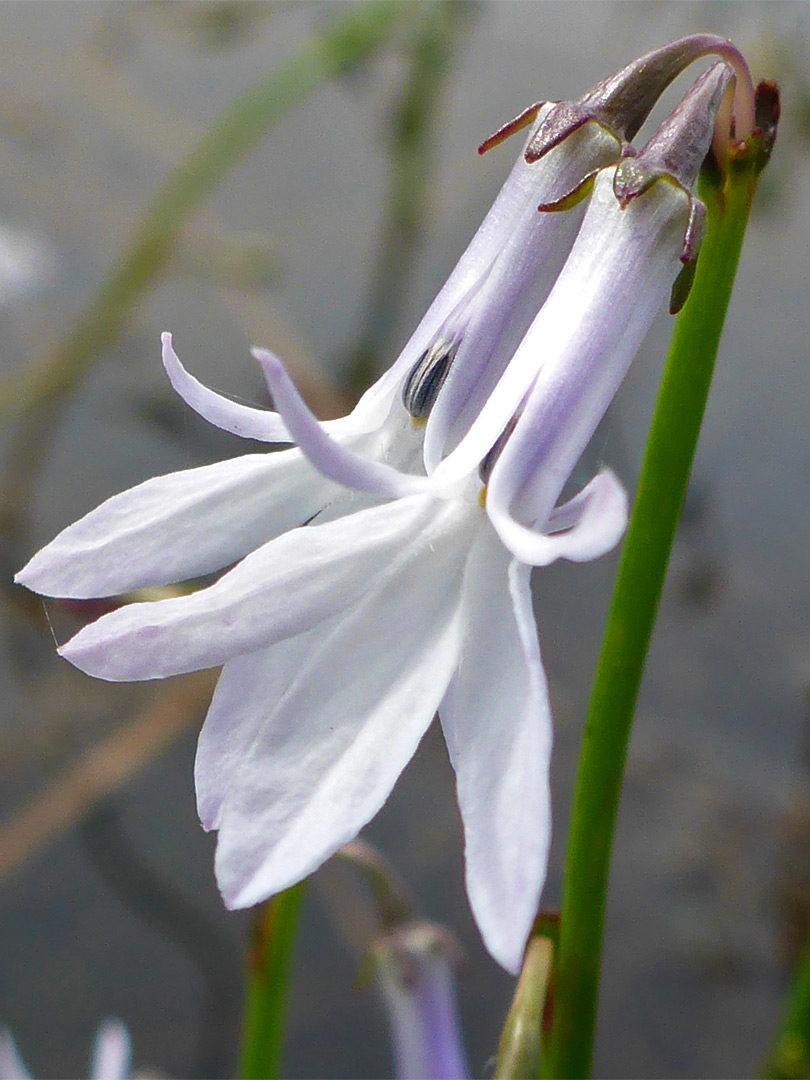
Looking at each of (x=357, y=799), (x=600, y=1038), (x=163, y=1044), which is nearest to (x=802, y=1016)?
(x=357, y=799)

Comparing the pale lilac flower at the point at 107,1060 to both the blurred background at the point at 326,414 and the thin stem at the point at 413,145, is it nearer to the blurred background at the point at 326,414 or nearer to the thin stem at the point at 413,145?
the blurred background at the point at 326,414

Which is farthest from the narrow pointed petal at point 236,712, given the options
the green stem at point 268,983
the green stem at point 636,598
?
the green stem at point 268,983

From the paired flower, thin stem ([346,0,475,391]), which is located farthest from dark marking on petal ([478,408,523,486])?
thin stem ([346,0,475,391])

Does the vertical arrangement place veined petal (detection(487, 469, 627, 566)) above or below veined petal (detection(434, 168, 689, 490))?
below

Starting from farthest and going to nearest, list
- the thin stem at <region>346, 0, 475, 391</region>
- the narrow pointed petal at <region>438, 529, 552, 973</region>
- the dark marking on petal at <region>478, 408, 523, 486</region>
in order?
the thin stem at <region>346, 0, 475, 391</region>
the dark marking on petal at <region>478, 408, 523, 486</region>
the narrow pointed petal at <region>438, 529, 552, 973</region>

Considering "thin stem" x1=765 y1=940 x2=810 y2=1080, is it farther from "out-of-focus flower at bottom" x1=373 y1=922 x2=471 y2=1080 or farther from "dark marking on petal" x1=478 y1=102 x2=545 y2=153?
"dark marking on petal" x1=478 y1=102 x2=545 y2=153

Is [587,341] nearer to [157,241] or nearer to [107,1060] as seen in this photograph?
[107,1060]
